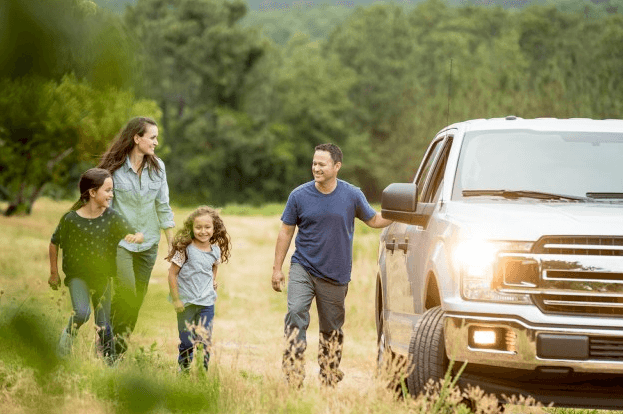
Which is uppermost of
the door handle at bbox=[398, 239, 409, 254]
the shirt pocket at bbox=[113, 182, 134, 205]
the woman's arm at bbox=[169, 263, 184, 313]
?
the shirt pocket at bbox=[113, 182, 134, 205]

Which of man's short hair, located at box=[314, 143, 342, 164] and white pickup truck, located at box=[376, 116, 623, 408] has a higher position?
man's short hair, located at box=[314, 143, 342, 164]

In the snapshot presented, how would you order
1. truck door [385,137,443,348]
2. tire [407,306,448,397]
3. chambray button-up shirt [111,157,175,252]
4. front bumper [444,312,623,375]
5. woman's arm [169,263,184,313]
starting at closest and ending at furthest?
front bumper [444,312,623,375], tire [407,306,448,397], truck door [385,137,443,348], woman's arm [169,263,184,313], chambray button-up shirt [111,157,175,252]

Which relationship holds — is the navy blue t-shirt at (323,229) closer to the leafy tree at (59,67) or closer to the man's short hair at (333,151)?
the man's short hair at (333,151)

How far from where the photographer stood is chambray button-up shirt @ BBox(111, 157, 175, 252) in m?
8.33

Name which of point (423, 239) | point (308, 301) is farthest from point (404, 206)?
point (308, 301)

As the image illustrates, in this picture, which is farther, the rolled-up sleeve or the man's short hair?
the rolled-up sleeve

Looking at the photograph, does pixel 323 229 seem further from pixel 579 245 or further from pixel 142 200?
pixel 579 245

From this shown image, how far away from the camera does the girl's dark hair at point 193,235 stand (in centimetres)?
803

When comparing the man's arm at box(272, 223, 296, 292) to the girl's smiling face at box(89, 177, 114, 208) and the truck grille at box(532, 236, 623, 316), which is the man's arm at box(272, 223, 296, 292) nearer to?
the girl's smiling face at box(89, 177, 114, 208)

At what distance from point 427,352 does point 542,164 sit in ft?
5.16

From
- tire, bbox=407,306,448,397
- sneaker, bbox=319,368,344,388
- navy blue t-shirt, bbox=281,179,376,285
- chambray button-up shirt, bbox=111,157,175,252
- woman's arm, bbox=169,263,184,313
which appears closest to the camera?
tire, bbox=407,306,448,397

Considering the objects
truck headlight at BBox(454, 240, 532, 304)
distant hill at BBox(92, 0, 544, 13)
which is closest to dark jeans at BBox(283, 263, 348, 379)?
distant hill at BBox(92, 0, 544, 13)

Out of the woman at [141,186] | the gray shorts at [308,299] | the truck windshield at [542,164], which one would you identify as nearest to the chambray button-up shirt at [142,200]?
the woman at [141,186]

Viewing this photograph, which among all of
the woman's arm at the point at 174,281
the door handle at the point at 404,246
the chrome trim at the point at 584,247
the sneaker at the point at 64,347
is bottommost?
the woman's arm at the point at 174,281
